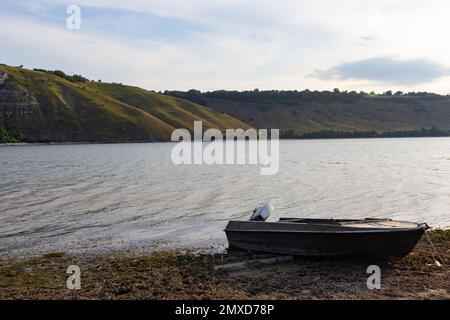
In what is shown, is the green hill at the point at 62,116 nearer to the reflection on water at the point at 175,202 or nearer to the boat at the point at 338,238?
the reflection on water at the point at 175,202

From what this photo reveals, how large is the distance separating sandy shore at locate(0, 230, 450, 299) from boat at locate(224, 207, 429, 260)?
0.38 m

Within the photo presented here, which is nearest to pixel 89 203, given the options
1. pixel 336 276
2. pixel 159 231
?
pixel 159 231

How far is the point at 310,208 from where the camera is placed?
1260 inches

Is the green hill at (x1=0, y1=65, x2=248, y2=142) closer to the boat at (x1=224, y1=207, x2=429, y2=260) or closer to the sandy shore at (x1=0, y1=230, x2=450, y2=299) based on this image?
the sandy shore at (x1=0, y1=230, x2=450, y2=299)

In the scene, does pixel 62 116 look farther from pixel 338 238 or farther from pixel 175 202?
pixel 338 238

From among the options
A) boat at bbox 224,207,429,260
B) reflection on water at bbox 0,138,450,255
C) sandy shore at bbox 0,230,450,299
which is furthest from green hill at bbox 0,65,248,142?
boat at bbox 224,207,429,260

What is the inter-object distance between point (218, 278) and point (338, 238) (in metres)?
4.29

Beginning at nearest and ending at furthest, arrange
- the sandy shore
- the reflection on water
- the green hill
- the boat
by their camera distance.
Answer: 1. the sandy shore
2. the boat
3. the reflection on water
4. the green hill

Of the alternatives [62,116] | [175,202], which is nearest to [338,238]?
[175,202]

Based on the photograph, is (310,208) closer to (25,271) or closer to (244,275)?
(244,275)

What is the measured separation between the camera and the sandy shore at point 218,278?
14211 mm

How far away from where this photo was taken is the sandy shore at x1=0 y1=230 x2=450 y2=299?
46.6 ft

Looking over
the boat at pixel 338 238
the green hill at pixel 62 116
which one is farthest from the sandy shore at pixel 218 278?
the green hill at pixel 62 116

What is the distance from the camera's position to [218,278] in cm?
1597
